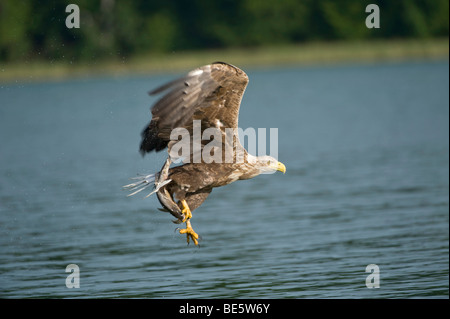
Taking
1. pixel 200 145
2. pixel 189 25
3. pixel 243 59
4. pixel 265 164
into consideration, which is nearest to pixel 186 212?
pixel 200 145

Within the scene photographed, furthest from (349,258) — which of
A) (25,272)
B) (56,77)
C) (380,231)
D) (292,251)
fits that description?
(56,77)

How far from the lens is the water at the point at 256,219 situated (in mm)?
8875

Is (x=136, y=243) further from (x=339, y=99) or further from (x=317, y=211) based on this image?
(x=339, y=99)

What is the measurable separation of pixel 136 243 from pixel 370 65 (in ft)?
110

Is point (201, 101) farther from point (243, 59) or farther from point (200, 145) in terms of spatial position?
point (243, 59)

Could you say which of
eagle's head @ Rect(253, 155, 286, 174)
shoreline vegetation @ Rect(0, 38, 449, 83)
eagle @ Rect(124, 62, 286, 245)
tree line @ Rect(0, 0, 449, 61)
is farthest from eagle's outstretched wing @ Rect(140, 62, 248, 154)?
tree line @ Rect(0, 0, 449, 61)

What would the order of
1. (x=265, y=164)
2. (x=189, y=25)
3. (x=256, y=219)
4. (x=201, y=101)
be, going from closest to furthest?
(x=201, y=101) → (x=265, y=164) → (x=256, y=219) → (x=189, y=25)

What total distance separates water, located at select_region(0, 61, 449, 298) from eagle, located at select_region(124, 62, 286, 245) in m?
0.62

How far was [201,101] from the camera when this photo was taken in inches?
273

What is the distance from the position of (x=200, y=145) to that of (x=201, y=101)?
0.70 meters

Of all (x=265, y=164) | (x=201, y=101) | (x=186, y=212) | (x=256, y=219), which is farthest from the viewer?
(x=256, y=219)

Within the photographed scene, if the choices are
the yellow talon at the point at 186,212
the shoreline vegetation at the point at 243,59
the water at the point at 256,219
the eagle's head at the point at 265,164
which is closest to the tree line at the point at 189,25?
the shoreline vegetation at the point at 243,59

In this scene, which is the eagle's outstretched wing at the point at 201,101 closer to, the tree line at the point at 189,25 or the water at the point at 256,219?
the water at the point at 256,219

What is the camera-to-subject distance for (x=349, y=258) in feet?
31.7
